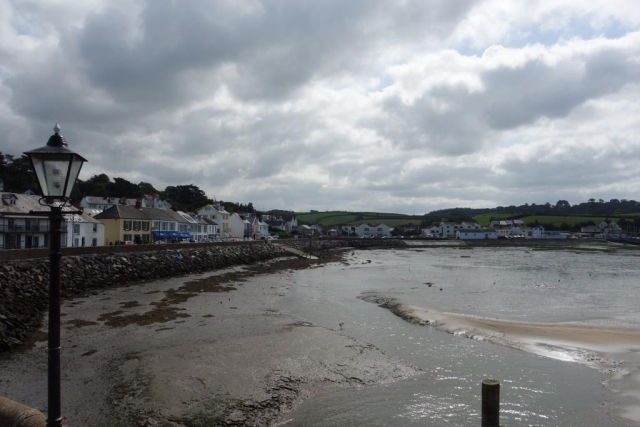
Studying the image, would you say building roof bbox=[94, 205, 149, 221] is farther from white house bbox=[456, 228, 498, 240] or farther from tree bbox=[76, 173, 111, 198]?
white house bbox=[456, 228, 498, 240]

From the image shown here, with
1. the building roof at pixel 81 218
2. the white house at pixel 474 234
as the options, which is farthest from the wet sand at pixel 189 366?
the white house at pixel 474 234

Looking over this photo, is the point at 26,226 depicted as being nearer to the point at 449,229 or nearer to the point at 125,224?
the point at 125,224

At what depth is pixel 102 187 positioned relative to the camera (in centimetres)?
9181

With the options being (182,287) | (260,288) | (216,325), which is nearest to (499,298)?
(260,288)

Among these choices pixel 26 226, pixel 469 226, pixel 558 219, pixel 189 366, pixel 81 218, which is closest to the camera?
pixel 189 366

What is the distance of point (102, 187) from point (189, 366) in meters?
91.7

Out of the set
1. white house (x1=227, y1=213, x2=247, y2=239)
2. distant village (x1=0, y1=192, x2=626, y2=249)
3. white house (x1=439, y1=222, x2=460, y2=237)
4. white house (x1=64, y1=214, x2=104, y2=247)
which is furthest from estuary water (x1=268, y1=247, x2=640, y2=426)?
white house (x1=439, y1=222, x2=460, y2=237)

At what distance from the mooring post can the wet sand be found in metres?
4.92

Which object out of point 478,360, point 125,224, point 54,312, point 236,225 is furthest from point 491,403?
point 236,225

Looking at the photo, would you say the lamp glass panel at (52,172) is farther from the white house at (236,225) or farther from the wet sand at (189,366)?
the white house at (236,225)

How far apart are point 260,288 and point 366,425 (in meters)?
20.5

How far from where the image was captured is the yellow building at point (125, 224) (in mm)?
50469

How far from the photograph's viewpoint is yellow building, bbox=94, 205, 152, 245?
5047 cm

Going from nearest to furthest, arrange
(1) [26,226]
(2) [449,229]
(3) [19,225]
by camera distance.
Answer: (3) [19,225], (1) [26,226], (2) [449,229]
